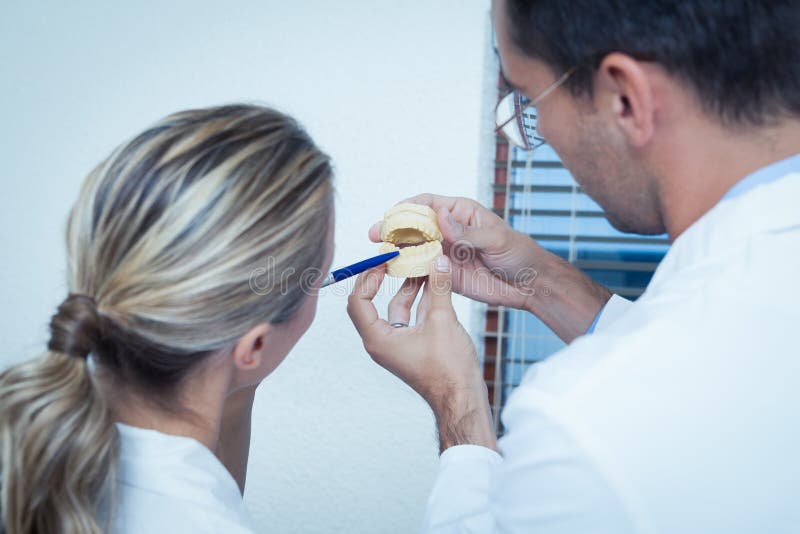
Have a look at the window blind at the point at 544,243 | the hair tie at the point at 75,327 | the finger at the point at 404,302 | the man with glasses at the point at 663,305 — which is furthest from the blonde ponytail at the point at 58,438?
the window blind at the point at 544,243

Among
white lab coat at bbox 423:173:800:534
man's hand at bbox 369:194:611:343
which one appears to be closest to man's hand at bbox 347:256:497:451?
man's hand at bbox 369:194:611:343

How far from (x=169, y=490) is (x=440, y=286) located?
0.48m

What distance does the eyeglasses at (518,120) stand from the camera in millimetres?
881

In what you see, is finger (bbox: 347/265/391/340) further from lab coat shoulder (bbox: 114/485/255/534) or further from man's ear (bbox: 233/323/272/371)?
lab coat shoulder (bbox: 114/485/255/534)

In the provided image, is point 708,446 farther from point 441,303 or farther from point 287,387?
point 287,387

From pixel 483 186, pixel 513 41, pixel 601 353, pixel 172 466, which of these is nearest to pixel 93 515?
pixel 172 466

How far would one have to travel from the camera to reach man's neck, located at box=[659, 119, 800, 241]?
0.69m

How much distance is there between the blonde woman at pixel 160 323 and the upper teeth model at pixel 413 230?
251mm

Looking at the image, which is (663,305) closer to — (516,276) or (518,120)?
(518,120)

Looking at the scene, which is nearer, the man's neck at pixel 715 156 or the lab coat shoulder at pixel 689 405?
the lab coat shoulder at pixel 689 405

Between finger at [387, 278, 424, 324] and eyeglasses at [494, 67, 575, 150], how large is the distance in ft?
0.91

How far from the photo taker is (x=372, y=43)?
122 cm

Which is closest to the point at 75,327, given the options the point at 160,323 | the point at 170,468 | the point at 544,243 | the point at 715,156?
the point at 160,323

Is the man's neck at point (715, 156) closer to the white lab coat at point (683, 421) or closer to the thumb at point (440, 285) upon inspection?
the white lab coat at point (683, 421)
